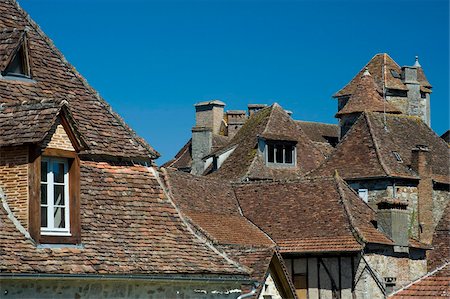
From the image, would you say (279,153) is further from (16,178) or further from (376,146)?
(16,178)

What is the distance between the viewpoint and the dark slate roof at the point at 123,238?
1694cm

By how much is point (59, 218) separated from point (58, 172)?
2.07 feet

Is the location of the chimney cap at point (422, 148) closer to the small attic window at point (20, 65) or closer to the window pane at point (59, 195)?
the small attic window at point (20, 65)

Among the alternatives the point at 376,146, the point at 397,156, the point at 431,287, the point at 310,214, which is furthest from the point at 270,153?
the point at 431,287

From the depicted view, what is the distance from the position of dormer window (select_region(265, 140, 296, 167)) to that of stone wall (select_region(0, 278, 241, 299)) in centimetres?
3460

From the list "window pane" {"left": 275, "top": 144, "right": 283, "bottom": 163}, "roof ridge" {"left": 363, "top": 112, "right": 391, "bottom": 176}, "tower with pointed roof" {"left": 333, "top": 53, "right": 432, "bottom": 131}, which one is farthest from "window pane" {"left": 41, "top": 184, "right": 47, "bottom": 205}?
"tower with pointed roof" {"left": 333, "top": 53, "right": 432, "bottom": 131}

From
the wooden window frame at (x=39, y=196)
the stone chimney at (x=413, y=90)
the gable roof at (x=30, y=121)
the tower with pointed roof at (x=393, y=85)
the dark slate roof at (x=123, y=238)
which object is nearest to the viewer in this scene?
the dark slate roof at (x=123, y=238)

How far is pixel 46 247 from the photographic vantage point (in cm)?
1722

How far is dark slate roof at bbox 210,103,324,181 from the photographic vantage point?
5322 centimetres

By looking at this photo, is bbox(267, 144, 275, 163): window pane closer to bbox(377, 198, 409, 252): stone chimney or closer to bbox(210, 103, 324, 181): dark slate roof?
bbox(210, 103, 324, 181): dark slate roof

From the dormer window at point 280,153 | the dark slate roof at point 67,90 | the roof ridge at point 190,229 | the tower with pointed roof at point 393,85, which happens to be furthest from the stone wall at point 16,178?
the tower with pointed roof at point 393,85

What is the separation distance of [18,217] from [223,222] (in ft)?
81.9

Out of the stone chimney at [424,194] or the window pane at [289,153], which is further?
the window pane at [289,153]

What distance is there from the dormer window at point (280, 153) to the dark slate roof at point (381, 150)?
2461 mm
